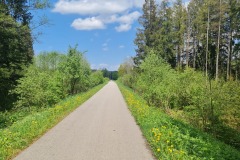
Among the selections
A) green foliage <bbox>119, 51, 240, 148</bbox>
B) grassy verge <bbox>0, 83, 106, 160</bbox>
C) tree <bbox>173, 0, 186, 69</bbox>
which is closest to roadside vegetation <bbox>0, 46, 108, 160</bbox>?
grassy verge <bbox>0, 83, 106, 160</bbox>

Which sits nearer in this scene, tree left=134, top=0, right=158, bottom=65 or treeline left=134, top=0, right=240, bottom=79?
treeline left=134, top=0, right=240, bottom=79

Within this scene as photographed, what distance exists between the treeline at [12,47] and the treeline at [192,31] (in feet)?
55.7

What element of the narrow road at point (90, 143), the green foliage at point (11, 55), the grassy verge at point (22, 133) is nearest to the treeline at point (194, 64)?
the narrow road at point (90, 143)

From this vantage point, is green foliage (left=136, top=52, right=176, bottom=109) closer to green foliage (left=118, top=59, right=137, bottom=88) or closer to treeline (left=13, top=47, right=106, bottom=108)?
treeline (left=13, top=47, right=106, bottom=108)

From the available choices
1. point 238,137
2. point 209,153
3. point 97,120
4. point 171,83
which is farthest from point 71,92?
point 209,153

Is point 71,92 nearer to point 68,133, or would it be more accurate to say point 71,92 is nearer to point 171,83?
point 171,83

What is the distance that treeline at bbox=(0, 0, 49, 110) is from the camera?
2086 cm

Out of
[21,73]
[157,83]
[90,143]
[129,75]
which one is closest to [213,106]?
[90,143]

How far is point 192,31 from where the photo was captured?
4353 centimetres

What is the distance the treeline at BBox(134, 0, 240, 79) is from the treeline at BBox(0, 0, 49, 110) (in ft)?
55.7

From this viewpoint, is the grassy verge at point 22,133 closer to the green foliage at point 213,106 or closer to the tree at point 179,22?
the green foliage at point 213,106

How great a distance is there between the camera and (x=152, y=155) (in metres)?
7.95

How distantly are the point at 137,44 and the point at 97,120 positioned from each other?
30.8 m

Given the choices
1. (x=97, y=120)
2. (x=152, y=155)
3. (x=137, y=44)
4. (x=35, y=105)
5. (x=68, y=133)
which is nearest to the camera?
(x=152, y=155)
